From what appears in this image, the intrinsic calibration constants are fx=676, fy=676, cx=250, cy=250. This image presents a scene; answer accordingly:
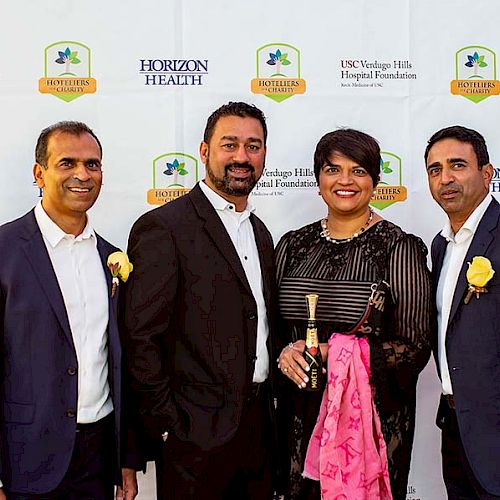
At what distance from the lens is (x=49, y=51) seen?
9.73 feet

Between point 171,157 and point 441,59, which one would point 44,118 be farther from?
point 441,59

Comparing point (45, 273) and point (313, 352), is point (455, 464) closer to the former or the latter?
point (313, 352)

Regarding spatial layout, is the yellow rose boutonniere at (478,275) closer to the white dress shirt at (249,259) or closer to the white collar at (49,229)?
the white dress shirt at (249,259)

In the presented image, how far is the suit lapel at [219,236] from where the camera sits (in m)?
2.32

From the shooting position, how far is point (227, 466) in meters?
2.29

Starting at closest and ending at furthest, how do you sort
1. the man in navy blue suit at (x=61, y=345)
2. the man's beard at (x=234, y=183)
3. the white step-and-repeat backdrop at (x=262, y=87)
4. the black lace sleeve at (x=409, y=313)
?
the man in navy blue suit at (x=61, y=345)
the black lace sleeve at (x=409, y=313)
the man's beard at (x=234, y=183)
the white step-and-repeat backdrop at (x=262, y=87)

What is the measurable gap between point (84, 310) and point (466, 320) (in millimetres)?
1281

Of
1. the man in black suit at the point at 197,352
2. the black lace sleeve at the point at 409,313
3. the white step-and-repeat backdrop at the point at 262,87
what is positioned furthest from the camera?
the white step-and-repeat backdrop at the point at 262,87

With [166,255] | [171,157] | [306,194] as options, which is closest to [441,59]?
[306,194]

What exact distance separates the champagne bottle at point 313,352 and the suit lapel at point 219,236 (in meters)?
0.22

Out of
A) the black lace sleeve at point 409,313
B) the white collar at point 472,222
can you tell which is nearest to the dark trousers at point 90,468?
the black lace sleeve at point 409,313

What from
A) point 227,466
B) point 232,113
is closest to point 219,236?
point 232,113

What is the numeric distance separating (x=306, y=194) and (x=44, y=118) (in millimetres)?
1214

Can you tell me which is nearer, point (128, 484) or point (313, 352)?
point (313, 352)
